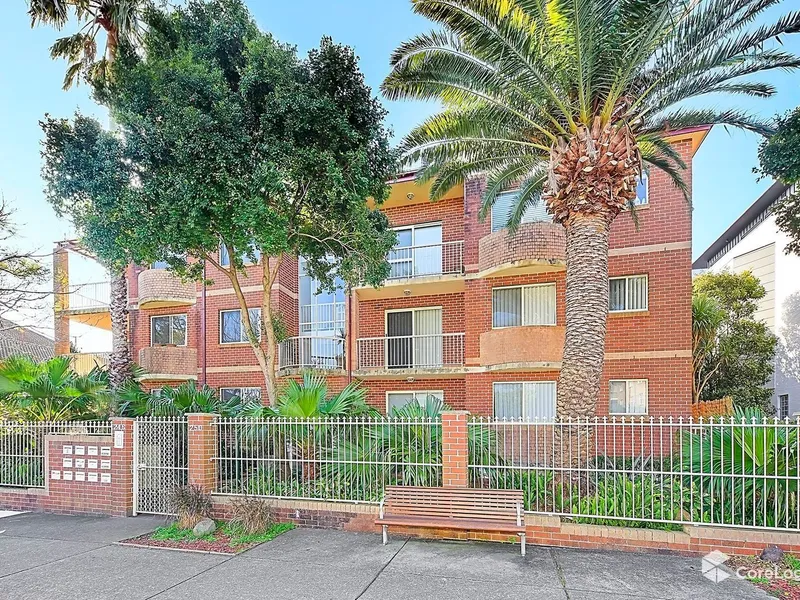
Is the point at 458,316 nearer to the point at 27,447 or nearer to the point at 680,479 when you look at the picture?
the point at 680,479

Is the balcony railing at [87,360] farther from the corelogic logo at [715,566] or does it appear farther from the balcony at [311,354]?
the corelogic logo at [715,566]

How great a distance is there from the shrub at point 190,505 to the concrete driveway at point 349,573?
0.88 m

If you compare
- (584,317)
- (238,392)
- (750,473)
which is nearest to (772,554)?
(750,473)

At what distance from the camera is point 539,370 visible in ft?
46.0

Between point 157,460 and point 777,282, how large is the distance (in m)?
21.6

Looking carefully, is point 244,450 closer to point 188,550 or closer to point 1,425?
point 188,550

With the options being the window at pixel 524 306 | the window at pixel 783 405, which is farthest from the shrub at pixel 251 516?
the window at pixel 783 405

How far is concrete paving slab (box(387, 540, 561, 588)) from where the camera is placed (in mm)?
5973

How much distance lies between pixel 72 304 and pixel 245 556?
1778cm

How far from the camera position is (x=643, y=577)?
233 inches

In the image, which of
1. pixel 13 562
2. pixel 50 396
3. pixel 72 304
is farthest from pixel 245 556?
pixel 72 304

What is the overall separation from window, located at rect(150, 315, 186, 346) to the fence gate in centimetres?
1004

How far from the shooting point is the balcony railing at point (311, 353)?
54.3 feet

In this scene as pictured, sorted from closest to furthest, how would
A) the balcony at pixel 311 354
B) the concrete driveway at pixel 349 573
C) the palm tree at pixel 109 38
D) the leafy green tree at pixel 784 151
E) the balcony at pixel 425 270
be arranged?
1. the concrete driveway at pixel 349 573
2. the leafy green tree at pixel 784 151
3. the palm tree at pixel 109 38
4. the balcony at pixel 425 270
5. the balcony at pixel 311 354
